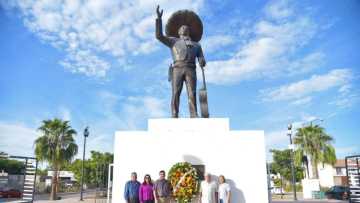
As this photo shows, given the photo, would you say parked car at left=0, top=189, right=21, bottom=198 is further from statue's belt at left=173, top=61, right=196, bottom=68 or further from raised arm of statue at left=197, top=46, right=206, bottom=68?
raised arm of statue at left=197, top=46, right=206, bottom=68

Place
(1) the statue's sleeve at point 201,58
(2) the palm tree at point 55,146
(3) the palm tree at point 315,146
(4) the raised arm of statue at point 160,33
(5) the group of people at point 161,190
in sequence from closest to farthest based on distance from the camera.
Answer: (5) the group of people at point 161,190
(4) the raised arm of statue at point 160,33
(1) the statue's sleeve at point 201,58
(2) the palm tree at point 55,146
(3) the palm tree at point 315,146

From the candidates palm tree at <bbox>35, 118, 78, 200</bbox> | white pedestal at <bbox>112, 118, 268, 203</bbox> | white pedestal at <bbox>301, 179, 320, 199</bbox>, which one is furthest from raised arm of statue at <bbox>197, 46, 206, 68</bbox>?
white pedestal at <bbox>301, 179, 320, 199</bbox>

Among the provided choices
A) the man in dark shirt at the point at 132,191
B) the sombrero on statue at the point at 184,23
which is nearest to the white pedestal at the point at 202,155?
the man in dark shirt at the point at 132,191

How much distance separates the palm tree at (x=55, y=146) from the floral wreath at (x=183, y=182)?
1684cm

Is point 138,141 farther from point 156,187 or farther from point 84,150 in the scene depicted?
point 84,150

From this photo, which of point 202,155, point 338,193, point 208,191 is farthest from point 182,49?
point 338,193

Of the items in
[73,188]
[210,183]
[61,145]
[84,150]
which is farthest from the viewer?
[73,188]

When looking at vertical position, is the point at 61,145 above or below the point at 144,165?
above

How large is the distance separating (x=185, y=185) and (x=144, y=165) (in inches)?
57.4

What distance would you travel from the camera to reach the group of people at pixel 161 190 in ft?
25.7

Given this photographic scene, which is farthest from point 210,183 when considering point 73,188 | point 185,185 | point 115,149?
point 73,188

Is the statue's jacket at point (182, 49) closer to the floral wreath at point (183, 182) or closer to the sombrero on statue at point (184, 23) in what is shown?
the sombrero on statue at point (184, 23)

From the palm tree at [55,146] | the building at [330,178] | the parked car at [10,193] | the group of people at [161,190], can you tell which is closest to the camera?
the group of people at [161,190]

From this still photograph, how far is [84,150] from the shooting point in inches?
832
